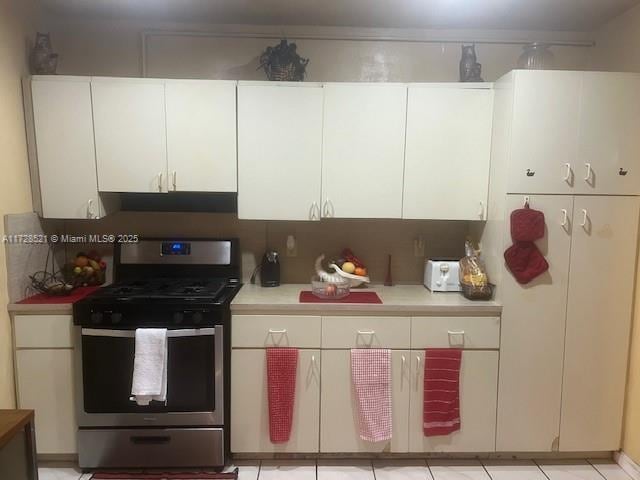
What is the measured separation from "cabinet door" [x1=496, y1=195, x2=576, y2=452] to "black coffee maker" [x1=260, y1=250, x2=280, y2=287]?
1.26 m

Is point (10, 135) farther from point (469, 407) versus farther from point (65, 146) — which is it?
point (469, 407)

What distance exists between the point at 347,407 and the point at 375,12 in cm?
214

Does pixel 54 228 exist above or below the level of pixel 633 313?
above

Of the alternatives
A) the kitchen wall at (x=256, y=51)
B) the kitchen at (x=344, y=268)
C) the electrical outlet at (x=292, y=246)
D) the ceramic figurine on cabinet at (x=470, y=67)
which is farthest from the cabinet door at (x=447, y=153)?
the electrical outlet at (x=292, y=246)

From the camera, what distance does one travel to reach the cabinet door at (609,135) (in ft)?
6.90

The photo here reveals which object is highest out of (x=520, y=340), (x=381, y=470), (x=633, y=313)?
(x=633, y=313)

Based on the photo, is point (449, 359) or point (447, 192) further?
point (447, 192)

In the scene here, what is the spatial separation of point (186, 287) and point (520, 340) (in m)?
1.80

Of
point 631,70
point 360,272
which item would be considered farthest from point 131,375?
point 631,70

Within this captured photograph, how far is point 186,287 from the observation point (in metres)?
2.38

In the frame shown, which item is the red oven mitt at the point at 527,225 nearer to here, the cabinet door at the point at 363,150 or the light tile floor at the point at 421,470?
the cabinet door at the point at 363,150

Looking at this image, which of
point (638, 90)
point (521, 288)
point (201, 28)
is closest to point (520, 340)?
point (521, 288)

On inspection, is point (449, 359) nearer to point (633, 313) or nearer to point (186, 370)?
point (633, 313)

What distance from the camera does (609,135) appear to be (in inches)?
83.9
